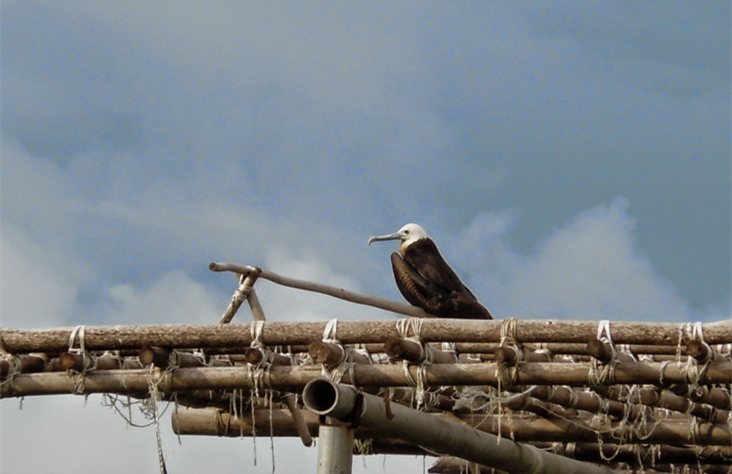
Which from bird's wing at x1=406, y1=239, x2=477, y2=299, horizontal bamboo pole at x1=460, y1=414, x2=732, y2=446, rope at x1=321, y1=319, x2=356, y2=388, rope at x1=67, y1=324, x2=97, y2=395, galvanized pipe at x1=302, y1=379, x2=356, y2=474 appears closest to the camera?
galvanized pipe at x1=302, y1=379, x2=356, y2=474

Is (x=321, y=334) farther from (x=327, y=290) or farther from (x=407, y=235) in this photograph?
(x=407, y=235)

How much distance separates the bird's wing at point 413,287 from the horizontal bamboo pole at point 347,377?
336 centimetres

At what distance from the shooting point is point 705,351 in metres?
5.78

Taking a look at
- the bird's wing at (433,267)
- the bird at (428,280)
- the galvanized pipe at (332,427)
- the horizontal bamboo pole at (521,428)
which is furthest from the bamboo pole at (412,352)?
the bird's wing at (433,267)

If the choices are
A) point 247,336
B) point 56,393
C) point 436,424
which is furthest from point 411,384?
point 56,393

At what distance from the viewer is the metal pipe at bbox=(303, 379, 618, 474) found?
5.60m

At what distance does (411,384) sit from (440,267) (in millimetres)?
Answer: 3984

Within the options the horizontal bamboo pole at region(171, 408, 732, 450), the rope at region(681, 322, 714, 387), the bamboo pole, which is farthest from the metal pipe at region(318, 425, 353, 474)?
the rope at region(681, 322, 714, 387)

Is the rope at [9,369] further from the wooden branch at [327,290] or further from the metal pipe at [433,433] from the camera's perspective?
the metal pipe at [433,433]

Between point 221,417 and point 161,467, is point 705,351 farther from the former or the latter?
point 221,417

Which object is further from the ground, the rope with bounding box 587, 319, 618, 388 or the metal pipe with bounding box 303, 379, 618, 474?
the rope with bounding box 587, 319, 618, 388

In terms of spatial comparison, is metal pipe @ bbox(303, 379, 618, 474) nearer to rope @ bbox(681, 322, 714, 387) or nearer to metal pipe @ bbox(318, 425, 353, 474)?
metal pipe @ bbox(318, 425, 353, 474)

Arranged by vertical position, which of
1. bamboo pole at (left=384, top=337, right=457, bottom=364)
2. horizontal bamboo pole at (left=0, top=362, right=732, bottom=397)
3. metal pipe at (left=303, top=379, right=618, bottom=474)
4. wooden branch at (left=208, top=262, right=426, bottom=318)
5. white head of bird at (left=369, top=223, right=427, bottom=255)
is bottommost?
metal pipe at (left=303, top=379, right=618, bottom=474)

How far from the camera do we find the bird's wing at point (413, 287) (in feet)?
31.8
